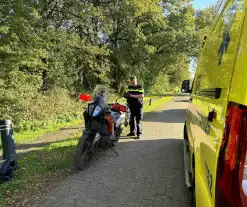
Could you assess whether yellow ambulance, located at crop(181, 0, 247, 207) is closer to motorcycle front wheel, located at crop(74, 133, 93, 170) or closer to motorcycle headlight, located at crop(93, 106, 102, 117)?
motorcycle front wheel, located at crop(74, 133, 93, 170)

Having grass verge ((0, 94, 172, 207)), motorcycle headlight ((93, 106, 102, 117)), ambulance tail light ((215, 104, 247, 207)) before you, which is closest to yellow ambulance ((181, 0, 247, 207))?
ambulance tail light ((215, 104, 247, 207))

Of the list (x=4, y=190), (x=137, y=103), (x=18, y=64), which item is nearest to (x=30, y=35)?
(x=18, y=64)

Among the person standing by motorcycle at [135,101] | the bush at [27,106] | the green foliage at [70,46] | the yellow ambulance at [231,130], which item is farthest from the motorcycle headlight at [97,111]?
the green foliage at [70,46]

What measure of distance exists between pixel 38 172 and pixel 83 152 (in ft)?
2.92

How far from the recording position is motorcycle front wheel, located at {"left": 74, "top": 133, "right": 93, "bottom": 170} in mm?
5207

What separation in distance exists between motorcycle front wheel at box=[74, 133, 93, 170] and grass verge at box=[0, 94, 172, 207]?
0.75ft

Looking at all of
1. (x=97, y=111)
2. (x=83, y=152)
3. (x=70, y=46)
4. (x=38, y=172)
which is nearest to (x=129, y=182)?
(x=83, y=152)

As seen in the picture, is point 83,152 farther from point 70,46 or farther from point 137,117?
point 70,46

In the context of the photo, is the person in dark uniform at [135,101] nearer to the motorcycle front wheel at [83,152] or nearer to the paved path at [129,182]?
the paved path at [129,182]

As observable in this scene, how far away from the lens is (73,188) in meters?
4.46

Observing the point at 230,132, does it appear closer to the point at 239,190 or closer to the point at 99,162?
the point at 239,190

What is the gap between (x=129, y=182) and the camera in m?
4.71

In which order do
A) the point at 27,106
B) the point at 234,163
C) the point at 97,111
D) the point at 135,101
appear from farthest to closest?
1. the point at 27,106
2. the point at 135,101
3. the point at 97,111
4. the point at 234,163

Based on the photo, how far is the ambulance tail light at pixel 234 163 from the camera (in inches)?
60.2
